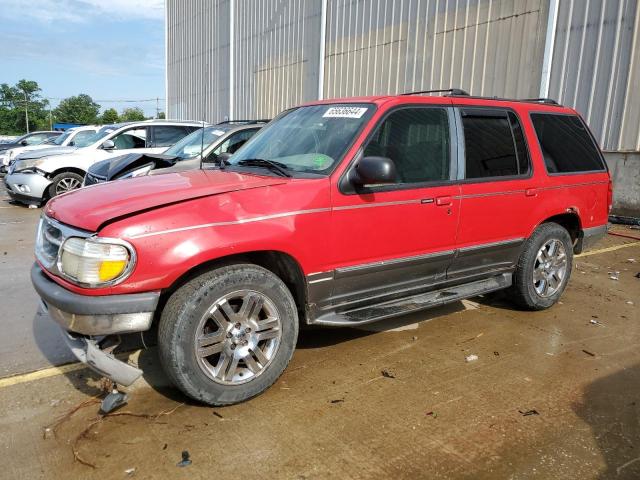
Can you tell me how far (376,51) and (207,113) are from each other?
11488mm

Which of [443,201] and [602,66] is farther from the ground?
[602,66]

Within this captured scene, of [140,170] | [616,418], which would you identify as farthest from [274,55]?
[616,418]

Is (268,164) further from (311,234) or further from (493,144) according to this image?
(493,144)

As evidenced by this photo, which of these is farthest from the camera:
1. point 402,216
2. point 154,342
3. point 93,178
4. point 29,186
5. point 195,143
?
point 29,186

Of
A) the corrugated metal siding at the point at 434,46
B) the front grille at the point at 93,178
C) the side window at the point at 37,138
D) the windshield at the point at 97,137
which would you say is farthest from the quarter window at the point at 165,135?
the side window at the point at 37,138

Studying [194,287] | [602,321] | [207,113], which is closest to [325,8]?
[207,113]

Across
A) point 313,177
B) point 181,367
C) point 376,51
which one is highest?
point 376,51

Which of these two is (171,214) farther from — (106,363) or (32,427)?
(32,427)

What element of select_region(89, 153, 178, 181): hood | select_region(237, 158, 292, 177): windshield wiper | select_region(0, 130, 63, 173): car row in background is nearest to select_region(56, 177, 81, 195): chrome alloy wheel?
select_region(89, 153, 178, 181): hood

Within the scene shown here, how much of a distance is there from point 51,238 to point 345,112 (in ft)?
7.11

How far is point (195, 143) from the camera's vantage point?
802 cm

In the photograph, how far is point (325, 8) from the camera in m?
15.0

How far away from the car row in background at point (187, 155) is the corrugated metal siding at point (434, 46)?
544 centimetres

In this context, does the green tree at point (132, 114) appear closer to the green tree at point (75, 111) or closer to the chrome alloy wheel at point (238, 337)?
the green tree at point (75, 111)
